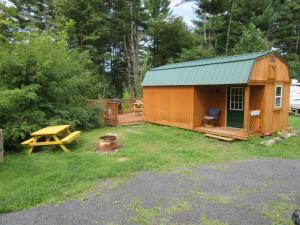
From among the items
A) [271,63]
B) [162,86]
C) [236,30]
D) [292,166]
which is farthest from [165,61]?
[292,166]

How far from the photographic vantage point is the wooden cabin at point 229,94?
8.12 meters

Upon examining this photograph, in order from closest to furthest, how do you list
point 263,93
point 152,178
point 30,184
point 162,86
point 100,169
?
→ point 30,184 < point 152,178 < point 100,169 < point 263,93 < point 162,86

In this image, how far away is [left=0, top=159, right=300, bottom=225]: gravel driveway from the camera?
342cm

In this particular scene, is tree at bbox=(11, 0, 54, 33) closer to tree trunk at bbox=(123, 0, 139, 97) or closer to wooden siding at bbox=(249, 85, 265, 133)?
tree trunk at bbox=(123, 0, 139, 97)

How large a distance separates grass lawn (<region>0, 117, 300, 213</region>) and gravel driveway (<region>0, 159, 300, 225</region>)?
1.42 ft

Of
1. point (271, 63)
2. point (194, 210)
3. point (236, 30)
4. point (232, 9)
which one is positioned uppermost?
point (232, 9)

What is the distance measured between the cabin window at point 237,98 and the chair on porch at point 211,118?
59 cm

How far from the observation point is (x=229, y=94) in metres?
9.64

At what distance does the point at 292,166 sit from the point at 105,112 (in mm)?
8164

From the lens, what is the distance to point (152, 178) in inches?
195

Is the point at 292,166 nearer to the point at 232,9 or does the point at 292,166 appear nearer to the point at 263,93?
the point at 263,93

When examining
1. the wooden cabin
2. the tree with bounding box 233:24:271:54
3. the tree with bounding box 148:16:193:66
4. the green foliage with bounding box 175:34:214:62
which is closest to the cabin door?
the wooden cabin

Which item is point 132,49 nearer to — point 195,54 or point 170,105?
point 195,54

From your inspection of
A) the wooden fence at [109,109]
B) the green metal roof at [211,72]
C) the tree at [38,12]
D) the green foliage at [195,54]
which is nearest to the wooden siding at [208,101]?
the green metal roof at [211,72]
